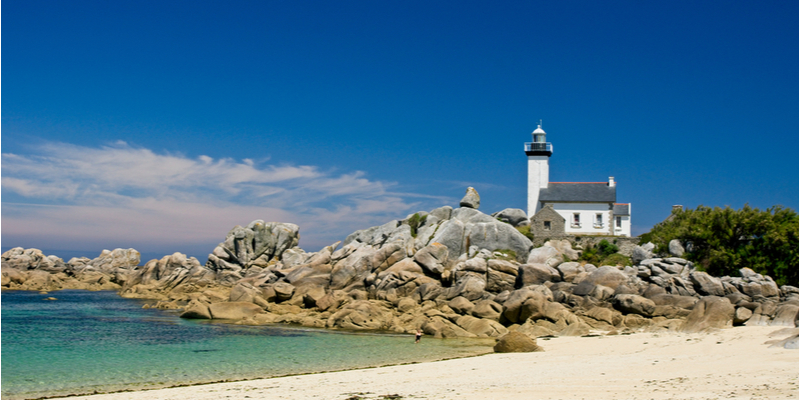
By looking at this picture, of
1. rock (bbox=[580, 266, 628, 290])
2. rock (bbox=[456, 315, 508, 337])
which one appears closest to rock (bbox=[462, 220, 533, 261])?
rock (bbox=[580, 266, 628, 290])

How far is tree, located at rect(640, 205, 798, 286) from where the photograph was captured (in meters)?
32.9

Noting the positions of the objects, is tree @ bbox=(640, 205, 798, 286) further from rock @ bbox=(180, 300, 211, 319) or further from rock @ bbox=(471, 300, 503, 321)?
rock @ bbox=(180, 300, 211, 319)

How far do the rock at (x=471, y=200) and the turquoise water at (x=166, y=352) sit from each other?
24.1 meters

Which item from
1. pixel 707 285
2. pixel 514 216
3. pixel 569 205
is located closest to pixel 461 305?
pixel 707 285

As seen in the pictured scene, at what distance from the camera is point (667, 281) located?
29.8 m

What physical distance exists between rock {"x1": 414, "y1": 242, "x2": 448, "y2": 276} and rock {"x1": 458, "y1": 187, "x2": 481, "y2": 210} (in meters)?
12.0

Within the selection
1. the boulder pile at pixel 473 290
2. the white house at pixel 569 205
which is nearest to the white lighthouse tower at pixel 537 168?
the white house at pixel 569 205

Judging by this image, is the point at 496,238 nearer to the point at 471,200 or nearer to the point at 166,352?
the point at 471,200

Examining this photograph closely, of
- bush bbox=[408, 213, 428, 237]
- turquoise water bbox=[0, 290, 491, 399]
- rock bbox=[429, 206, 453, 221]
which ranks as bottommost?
turquoise water bbox=[0, 290, 491, 399]

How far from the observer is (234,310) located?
29.6m

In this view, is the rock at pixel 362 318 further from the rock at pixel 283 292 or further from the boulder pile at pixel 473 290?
the rock at pixel 283 292

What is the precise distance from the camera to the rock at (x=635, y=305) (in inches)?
1002

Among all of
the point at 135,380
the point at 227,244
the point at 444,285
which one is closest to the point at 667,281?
the point at 444,285

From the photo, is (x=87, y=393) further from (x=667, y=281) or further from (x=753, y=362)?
(x=667, y=281)
